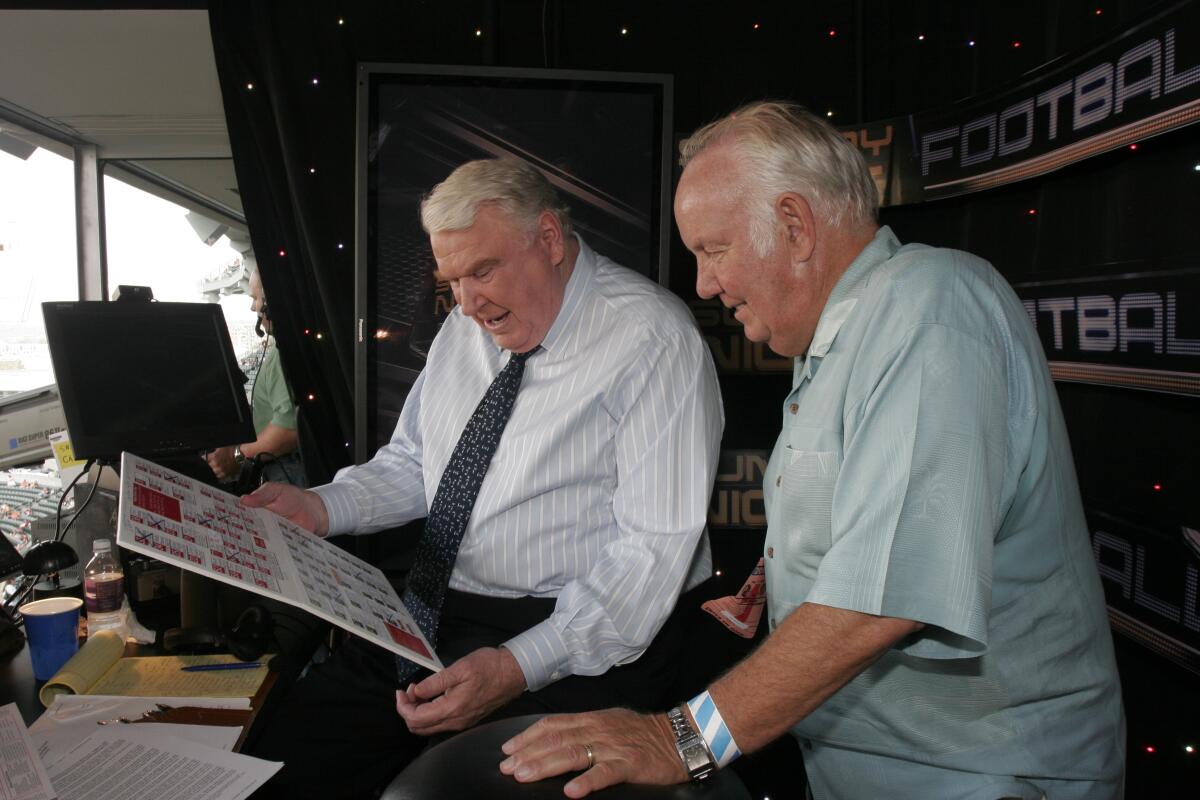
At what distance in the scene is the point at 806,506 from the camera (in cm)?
113

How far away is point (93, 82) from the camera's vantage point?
3.74 m

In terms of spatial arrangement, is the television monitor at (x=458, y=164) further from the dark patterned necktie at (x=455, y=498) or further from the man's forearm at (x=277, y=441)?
the dark patterned necktie at (x=455, y=498)

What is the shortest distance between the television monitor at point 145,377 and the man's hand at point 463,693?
0.75m

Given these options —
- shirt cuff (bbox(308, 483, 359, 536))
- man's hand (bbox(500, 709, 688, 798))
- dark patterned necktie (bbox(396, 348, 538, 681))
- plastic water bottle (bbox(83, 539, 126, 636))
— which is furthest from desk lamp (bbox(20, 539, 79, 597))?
man's hand (bbox(500, 709, 688, 798))

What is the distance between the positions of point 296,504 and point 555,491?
57 cm

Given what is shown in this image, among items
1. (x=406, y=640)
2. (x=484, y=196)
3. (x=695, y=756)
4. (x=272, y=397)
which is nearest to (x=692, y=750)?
(x=695, y=756)

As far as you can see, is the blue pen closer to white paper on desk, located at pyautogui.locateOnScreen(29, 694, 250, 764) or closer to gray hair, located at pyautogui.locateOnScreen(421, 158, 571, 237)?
white paper on desk, located at pyautogui.locateOnScreen(29, 694, 250, 764)

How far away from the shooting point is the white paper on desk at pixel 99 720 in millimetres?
1203

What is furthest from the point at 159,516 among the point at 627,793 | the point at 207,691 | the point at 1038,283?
the point at 1038,283

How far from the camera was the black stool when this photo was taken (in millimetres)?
775

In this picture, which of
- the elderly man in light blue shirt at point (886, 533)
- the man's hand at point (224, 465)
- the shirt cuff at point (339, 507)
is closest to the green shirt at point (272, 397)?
the man's hand at point (224, 465)

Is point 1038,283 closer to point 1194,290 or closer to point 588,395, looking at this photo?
point 1194,290

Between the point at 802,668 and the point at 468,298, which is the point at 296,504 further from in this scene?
the point at 802,668

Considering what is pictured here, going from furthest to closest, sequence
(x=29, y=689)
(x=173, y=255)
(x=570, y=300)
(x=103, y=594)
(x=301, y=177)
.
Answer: (x=173, y=255), (x=301, y=177), (x=570, y=300), (x=103, y=594), (x=29, y=689)
